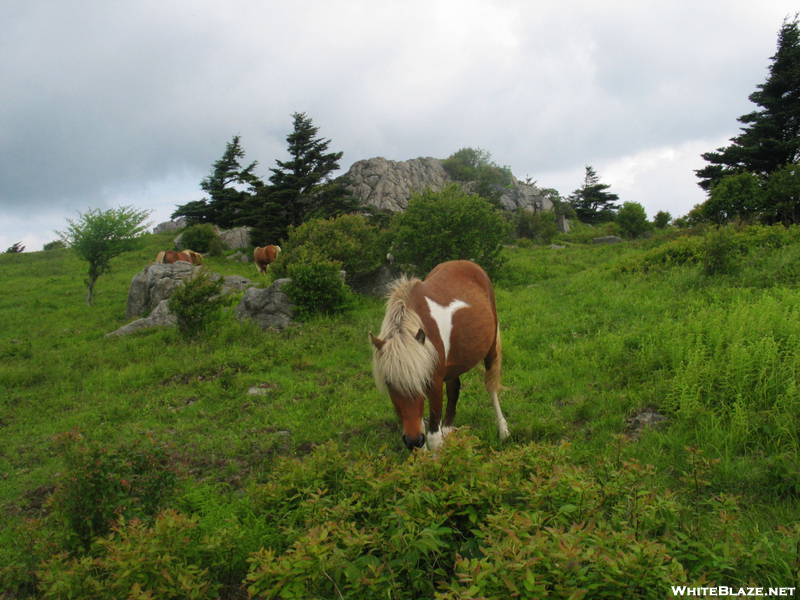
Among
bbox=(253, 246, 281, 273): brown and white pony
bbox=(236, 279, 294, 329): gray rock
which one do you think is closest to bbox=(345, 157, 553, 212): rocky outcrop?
bbox=(253, 246, 281, 273): brown and white pony

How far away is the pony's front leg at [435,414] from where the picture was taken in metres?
3.52

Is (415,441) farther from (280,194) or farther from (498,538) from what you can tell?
(280,194)

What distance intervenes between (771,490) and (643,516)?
1777 mm

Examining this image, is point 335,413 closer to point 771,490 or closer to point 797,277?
point 771,490

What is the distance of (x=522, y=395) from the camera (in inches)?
204

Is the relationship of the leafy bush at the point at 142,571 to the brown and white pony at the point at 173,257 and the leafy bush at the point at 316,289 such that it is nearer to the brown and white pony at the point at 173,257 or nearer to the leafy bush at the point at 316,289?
the leafy bush at the point at 316,289

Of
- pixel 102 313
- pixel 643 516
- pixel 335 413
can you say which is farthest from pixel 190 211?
pixel 643 516

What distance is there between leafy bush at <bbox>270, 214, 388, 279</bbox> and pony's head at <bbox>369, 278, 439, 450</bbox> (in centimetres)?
828

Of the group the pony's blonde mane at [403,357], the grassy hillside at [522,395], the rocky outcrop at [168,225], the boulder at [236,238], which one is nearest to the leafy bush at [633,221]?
the grassy hillside at [522,395]

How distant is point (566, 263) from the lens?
50.5 ft

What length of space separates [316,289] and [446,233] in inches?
171

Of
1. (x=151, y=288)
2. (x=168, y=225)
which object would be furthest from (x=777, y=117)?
(x=168, y=225)

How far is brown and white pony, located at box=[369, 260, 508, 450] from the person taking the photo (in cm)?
321

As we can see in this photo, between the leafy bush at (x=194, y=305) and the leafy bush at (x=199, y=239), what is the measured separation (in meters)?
14.9
